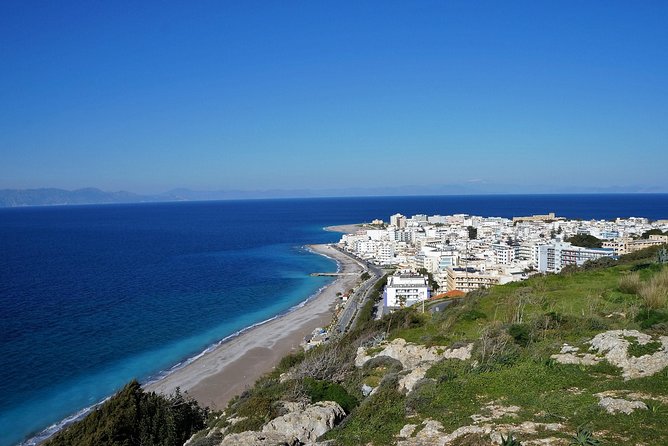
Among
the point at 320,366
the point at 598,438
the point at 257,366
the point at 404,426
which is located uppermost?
the point at 598,438

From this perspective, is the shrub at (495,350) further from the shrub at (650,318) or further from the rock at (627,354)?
the shrub at (650,318)

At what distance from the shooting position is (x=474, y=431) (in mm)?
7250

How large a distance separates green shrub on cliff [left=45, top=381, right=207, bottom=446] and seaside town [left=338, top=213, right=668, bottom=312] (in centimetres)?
3036

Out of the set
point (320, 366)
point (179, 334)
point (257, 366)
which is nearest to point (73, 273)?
point (179, 334)

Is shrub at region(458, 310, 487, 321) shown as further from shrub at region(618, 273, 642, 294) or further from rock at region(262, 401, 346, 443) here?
rock at region(262, 401, 346, 443)

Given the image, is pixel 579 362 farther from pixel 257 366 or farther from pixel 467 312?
pixel 257 366

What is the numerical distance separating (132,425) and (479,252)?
6992cm

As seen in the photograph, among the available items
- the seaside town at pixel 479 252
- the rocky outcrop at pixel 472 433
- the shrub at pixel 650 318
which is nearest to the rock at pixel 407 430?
the rocky outcrop at pixel 472 433

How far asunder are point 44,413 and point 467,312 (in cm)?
2245

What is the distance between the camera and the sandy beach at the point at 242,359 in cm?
2853

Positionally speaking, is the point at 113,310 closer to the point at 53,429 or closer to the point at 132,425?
the point at 53,429

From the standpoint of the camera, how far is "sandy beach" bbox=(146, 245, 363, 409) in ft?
93.6

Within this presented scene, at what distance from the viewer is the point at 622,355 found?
9.94 metres

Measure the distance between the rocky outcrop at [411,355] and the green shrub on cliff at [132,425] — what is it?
19.7 ft
